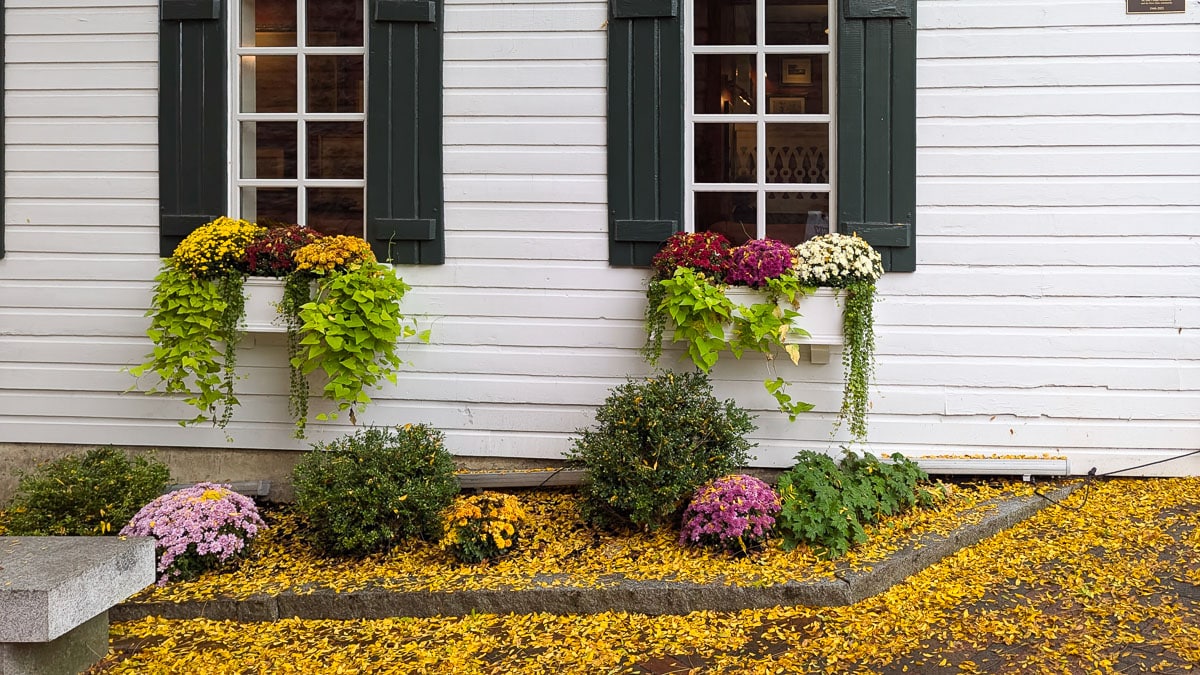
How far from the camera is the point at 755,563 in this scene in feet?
13.7

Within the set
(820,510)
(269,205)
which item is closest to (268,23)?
(269,205)

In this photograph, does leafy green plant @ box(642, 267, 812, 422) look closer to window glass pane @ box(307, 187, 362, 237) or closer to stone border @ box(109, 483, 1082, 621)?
stone border @ box(109, 483, 1082, 621)

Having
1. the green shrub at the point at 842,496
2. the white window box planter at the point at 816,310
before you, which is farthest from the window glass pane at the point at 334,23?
the green shrub at the point at 842,496

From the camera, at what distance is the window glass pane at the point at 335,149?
5367 mm

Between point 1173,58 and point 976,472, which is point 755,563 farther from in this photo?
point 1173,58

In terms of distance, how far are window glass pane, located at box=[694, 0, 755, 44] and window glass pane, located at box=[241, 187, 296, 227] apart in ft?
7.97

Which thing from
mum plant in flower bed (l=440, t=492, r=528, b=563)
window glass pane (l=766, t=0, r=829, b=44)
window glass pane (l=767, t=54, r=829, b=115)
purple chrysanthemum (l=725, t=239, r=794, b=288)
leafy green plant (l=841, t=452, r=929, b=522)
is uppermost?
window glass pane (l=766, t=0, r=829, b=44)

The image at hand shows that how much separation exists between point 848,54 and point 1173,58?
64.1 inches

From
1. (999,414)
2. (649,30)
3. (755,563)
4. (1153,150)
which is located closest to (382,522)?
(755,563)

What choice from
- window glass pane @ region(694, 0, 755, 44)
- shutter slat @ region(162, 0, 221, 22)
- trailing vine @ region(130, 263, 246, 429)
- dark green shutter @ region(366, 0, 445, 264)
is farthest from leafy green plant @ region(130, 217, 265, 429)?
window glass pane @ region(694, 0, 755, 44)

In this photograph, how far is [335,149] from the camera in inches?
212

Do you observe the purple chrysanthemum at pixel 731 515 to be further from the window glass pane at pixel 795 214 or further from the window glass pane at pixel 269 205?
the window glass pane at pixel 269 205

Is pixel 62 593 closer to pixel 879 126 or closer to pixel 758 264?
pixel 758 264

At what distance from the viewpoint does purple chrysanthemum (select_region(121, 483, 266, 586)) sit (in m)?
4.23
